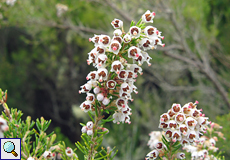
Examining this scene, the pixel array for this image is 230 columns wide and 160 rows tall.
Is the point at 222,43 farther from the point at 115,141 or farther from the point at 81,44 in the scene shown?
the point at 81,44

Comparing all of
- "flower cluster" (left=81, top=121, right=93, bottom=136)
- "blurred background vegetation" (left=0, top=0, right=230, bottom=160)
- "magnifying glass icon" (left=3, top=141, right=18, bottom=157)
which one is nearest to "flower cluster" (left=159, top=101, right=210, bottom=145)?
"flower cluster" (left=81, top=121, right=93, bottom=136)

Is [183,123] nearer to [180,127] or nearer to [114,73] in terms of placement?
[180,127]

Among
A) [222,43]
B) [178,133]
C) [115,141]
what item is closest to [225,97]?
[222,43]

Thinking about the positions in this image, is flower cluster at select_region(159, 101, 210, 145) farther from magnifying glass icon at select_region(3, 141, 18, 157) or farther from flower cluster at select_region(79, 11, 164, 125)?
magnifying glass icon at select_region(3, 141, 18, 157)

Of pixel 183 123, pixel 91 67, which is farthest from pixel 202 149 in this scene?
pixel 91 67

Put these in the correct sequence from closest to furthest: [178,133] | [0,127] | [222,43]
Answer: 1. [0,127]
2. [178,133]
3. [222,43]
